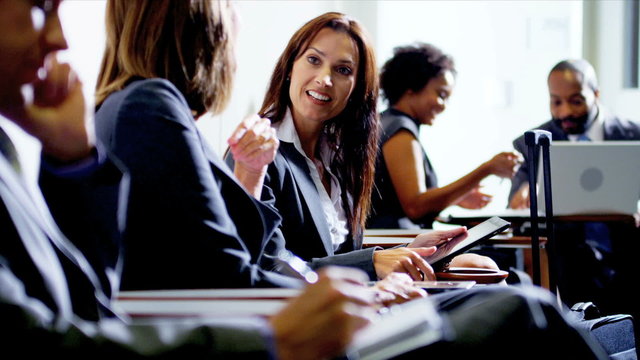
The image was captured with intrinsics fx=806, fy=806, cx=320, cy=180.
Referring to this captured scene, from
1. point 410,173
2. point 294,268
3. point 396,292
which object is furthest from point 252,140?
point 410,173

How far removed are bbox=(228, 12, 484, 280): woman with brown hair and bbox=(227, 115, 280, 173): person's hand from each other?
38cm

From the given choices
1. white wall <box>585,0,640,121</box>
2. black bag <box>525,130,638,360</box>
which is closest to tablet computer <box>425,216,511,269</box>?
black bag <box>525,130,638,360</box>

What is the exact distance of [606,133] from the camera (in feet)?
13.1

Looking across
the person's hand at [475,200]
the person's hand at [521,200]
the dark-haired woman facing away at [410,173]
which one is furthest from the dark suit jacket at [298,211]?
the person's hand at [521,200]

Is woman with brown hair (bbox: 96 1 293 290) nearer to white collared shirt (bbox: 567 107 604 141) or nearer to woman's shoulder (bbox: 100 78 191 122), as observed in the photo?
woman's shoulder (bbox: 100 78 191 122)

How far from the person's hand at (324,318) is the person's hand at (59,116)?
1.27 feet

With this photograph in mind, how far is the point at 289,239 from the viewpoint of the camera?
1917mm

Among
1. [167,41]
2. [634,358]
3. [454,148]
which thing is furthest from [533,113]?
[167,41]

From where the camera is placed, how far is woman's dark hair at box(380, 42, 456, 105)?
3.67 metres

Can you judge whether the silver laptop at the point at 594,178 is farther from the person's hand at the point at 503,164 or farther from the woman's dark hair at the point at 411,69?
the woman's dark hair at the point at 411,69

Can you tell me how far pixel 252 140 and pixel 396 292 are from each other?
1.21 ft

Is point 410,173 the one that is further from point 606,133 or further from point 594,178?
point 606,133

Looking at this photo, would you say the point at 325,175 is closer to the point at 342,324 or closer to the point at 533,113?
the point at 342,324

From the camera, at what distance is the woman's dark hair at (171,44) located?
1.18m
